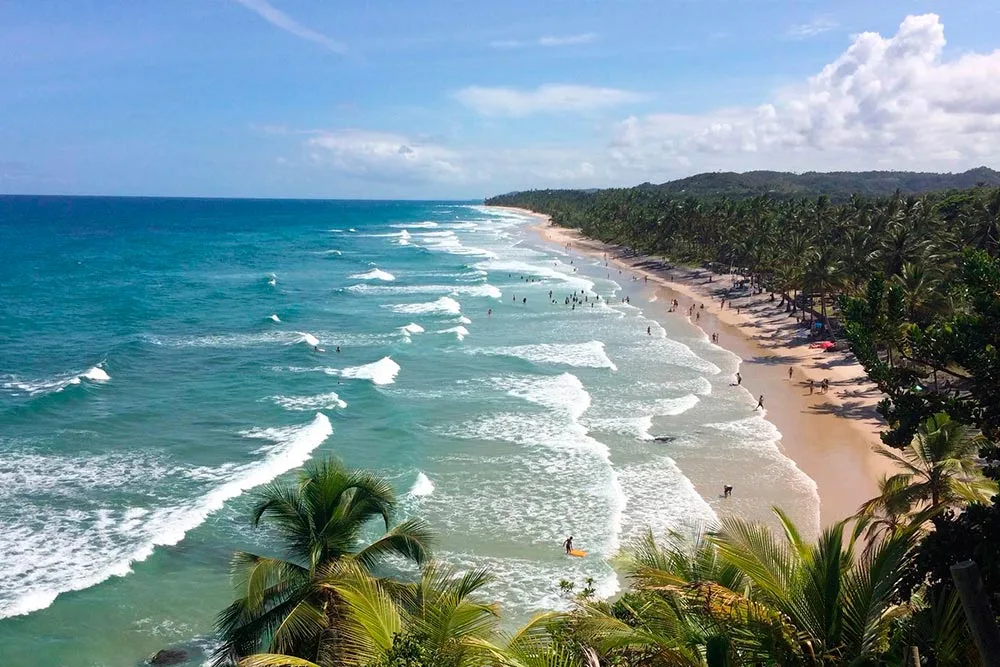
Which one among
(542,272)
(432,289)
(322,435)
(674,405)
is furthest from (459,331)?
(542,272)

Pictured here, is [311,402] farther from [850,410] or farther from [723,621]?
[723,621]

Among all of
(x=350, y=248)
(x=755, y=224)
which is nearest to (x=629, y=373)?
(x=755, y=224)

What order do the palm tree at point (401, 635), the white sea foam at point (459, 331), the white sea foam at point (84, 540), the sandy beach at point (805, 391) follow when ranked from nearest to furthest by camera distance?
1. the palm tree at point (401, 635)
2. the white sea foam at point (84, 540)
3. the sandy beach at point (805, 391)
4. the white sea foam at point (459, 331)

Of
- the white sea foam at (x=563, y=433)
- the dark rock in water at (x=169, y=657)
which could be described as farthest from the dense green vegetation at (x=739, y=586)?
the white sea foam at (x=563, y=433)

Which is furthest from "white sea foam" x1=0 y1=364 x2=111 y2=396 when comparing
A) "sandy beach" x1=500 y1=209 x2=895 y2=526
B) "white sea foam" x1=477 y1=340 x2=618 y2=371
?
"sandy beach" x1=500 y1=209 x2=895 y2=526

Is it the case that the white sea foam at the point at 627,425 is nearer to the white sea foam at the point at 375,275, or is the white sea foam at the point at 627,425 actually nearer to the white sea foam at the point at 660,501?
the white sea foam at the point at 660,501

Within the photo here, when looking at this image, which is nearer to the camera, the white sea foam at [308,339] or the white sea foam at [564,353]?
the white sea foam at [564,353]
